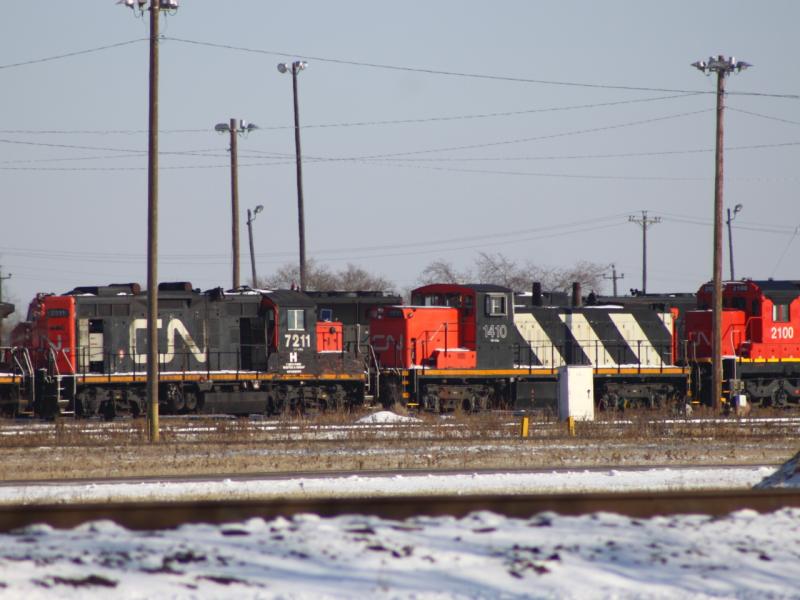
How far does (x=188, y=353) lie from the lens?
2892 cm

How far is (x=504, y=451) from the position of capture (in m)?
18.6

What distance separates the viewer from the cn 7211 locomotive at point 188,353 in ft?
91.1

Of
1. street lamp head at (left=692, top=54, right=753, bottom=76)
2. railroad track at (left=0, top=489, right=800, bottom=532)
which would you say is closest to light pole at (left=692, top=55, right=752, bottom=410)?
street lamp head at (left=692, top=54, right=753, bottom=76)

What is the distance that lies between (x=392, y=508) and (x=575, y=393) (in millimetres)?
17991

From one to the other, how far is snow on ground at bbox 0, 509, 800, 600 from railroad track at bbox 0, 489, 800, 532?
22 cm

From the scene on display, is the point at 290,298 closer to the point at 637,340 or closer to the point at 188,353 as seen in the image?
the point at 188,353

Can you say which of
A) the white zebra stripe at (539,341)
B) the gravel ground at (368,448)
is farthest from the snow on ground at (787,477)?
the white zebra stripe at (539,341)

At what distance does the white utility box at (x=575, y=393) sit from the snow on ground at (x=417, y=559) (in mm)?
17528

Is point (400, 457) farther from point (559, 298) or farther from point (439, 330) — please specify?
point (559, 298)

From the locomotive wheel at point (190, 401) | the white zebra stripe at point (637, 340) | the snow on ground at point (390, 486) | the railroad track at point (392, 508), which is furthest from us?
the white zebra stripe at point (637, 340)

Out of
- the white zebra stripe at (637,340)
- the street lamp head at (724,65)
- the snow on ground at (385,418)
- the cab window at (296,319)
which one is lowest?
the snow on ground at (385,418)

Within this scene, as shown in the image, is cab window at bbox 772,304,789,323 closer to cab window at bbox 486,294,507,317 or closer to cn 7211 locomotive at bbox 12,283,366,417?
cab window at bbox 486,294,507,317

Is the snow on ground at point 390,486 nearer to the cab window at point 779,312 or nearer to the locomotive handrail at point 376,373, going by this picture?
the locomotive handrail at point 376,373

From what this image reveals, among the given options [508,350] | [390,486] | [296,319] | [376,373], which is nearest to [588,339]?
[508,350]
